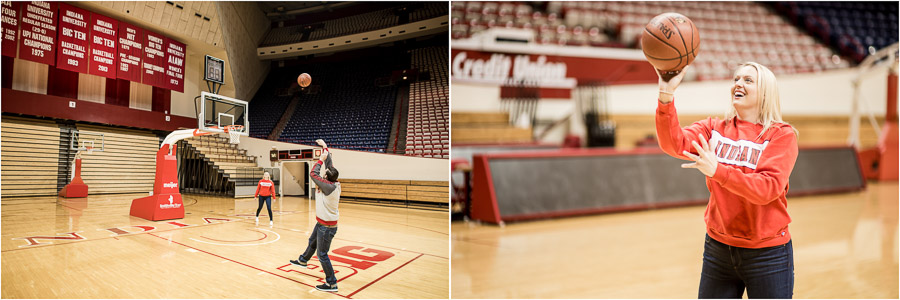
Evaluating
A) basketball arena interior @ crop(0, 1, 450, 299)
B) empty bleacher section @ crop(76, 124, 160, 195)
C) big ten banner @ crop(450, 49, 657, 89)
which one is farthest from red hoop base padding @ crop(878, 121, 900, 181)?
empty bleacher section @ crop(76, 124, 160, 195)

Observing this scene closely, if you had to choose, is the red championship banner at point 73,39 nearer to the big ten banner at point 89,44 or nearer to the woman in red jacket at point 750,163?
the big ten banner at point 89,44

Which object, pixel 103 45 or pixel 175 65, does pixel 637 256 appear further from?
pixel 103 45

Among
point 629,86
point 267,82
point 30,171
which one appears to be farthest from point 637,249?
point 629,86

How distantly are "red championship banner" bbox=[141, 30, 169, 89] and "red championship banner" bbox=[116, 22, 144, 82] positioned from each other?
19 millimetres

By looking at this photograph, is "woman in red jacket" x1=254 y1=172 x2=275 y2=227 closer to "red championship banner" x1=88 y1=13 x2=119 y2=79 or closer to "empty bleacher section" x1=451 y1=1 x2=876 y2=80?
"red championship banner" x1=88 y1=13 x2=119 y2=79

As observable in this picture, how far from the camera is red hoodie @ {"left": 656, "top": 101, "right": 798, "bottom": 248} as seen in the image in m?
1.11

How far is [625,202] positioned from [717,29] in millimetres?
11115

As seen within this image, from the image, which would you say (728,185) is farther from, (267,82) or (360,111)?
(267,82)

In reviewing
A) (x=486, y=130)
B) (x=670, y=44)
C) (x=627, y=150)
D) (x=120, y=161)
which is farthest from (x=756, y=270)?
(x=486, y=130)

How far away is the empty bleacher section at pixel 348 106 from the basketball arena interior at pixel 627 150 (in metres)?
1.08

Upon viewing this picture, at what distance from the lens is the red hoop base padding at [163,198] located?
1536mm

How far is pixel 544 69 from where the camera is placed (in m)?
10.7

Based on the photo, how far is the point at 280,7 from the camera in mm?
2240

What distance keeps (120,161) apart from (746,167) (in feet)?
7.76
